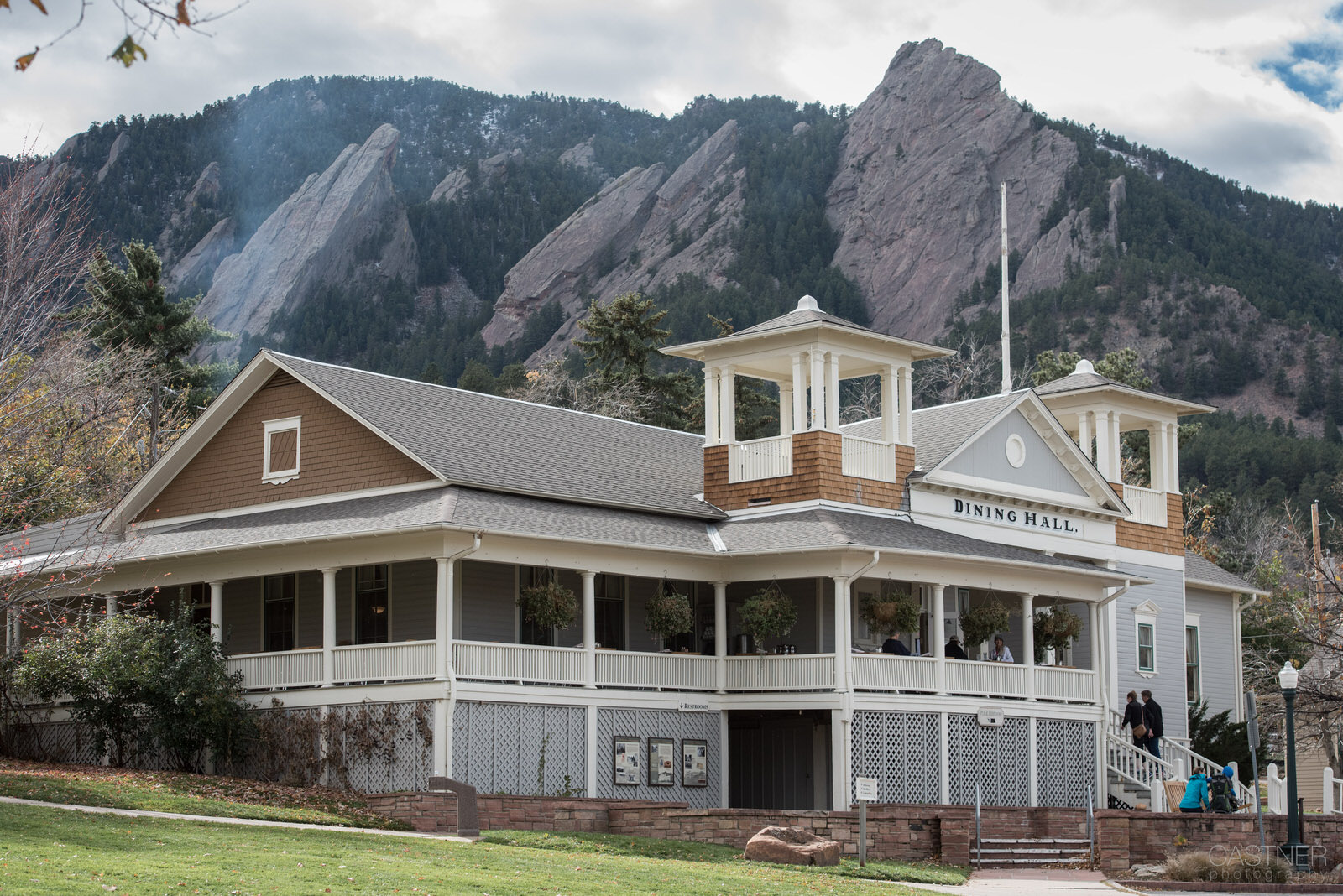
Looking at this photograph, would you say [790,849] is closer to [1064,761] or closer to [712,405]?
[1064,761]

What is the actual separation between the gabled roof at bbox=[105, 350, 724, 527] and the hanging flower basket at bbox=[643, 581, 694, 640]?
6.90ft

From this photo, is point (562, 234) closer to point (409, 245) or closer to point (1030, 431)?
point (409, 245)

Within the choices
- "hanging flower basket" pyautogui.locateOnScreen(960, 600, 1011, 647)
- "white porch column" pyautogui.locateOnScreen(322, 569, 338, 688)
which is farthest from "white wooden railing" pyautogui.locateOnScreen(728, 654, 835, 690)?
"white porch column" pyautogui.locateOnScreen(322, 569, 338, 688)

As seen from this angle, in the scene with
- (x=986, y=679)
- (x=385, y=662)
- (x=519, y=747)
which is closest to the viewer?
(x=519, y=747)

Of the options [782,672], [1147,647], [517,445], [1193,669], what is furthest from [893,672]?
[1193,669]

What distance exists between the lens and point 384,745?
2531cm

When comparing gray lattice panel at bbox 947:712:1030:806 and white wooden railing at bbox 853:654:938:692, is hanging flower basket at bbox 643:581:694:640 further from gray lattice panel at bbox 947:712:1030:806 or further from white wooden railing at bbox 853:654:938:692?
gray lattice panel at bbox 947:712:1030:806

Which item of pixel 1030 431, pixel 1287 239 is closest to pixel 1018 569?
pixel 1030 431

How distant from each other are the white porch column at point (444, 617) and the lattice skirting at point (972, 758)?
698 cm

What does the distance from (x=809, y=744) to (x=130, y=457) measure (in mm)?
26743

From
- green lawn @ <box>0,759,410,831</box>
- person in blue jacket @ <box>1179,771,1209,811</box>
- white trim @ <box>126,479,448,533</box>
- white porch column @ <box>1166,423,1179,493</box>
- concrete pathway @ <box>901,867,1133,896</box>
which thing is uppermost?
white porch column @ <box>1166,423,1179,493</box>

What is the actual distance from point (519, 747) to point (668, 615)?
376cm

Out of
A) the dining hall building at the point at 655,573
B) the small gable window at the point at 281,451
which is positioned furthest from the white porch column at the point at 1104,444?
the small gable window at the point at 281,451

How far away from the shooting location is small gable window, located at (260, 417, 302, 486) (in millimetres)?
29812
